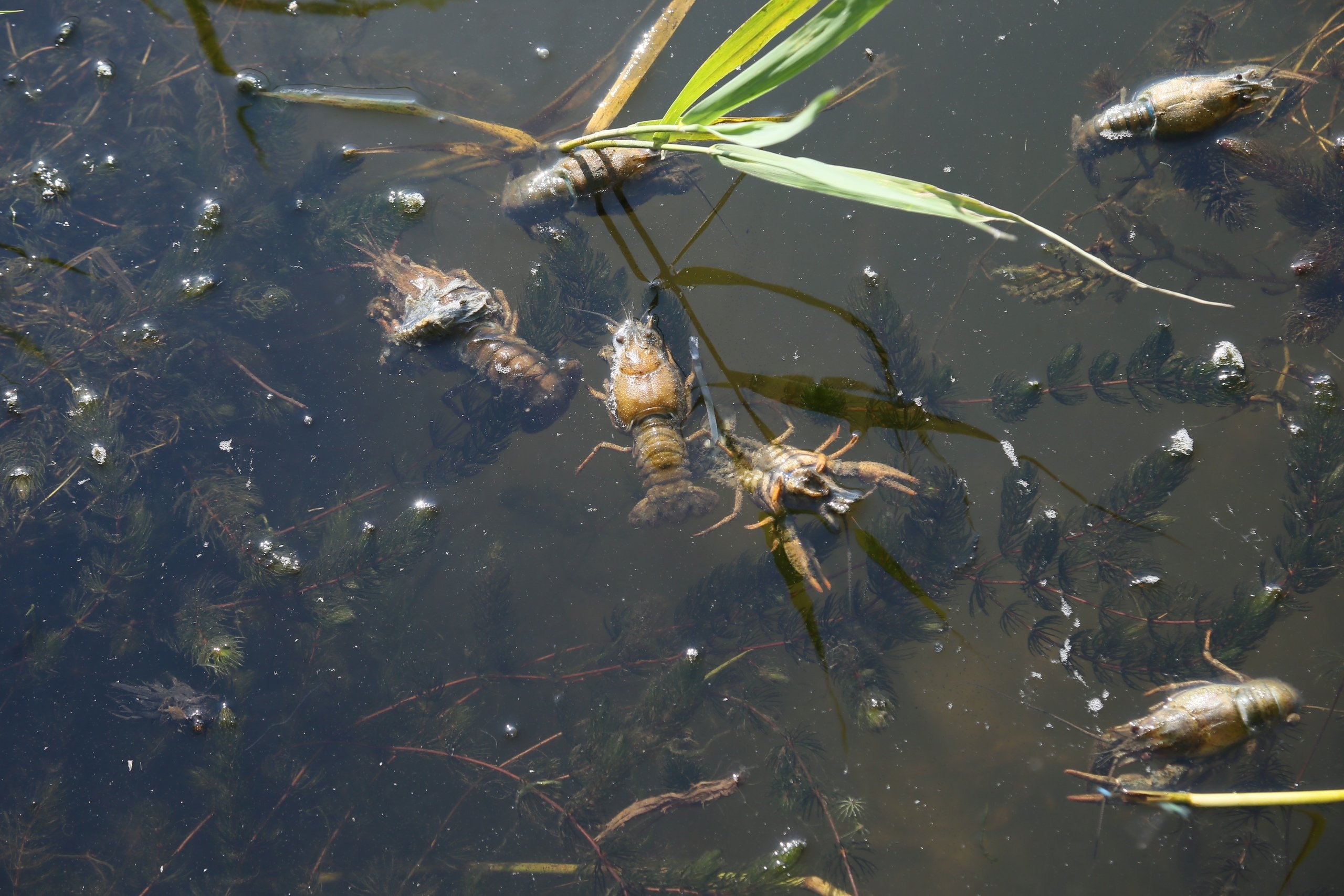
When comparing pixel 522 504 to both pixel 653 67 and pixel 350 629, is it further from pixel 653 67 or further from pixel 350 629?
pixel 653 67

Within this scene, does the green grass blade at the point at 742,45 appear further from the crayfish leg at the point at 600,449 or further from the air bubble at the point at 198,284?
the air bubble at the point at 198,284

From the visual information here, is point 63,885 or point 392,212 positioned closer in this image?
point 63,885

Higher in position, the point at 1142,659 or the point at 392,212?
the point at 392,212

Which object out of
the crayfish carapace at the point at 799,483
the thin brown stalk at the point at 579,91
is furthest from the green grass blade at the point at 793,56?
the crayfish carapace at the point at 799,483

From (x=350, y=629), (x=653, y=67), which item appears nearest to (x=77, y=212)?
(x=350, y=629)

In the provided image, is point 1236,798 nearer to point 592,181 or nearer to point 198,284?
point 592,181

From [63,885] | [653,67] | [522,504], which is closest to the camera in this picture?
[63,885]
